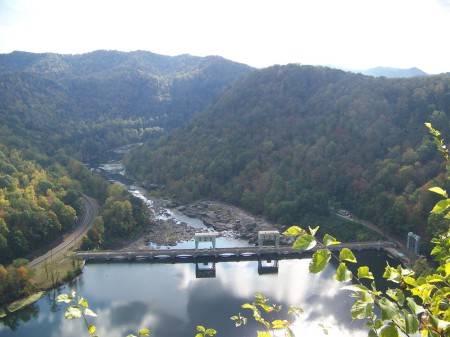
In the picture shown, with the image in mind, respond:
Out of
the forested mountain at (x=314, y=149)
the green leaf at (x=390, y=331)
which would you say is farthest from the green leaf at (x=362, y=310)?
the forested mountain at (x=314, y=149)

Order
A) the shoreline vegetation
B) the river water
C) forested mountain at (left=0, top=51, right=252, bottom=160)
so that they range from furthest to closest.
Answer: forested mountain at (left=0, top=51, right=252, bottom=160)
the shoreline vegetation
the river water

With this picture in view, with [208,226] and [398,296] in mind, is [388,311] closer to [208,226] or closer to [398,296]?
[398,296]

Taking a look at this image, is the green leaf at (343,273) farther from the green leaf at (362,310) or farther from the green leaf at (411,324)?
the green leaf at (411,324)

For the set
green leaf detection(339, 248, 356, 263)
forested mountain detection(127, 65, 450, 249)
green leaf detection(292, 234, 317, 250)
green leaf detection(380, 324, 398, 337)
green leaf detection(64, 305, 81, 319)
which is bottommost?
forested mountain detection(127, 65, 450, 249)

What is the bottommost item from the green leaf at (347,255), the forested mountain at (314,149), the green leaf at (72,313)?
the forested mountain at (314,149)

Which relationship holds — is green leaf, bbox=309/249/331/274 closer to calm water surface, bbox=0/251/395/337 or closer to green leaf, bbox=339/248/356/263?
green leaf, bbox=339/248/356/263

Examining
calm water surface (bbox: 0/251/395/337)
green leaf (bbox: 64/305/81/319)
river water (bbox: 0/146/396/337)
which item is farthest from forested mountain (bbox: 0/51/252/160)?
green leaf (bbox: 64/305/81/319)

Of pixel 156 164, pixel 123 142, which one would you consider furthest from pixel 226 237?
pixel 123 142
